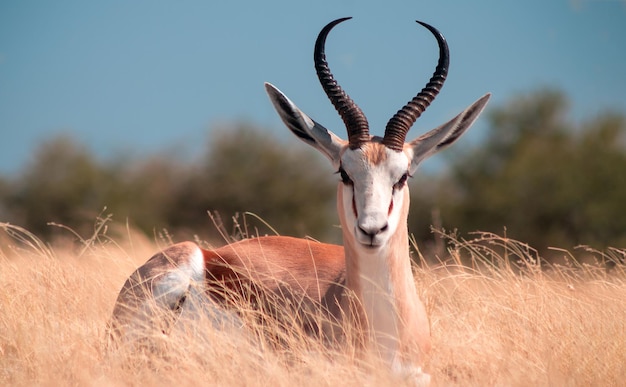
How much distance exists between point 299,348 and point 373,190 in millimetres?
1390

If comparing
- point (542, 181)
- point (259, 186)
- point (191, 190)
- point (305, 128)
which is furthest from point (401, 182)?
point (191, 190)

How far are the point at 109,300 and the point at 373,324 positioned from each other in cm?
377

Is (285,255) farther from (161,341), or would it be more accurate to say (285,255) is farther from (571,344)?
(571,344)

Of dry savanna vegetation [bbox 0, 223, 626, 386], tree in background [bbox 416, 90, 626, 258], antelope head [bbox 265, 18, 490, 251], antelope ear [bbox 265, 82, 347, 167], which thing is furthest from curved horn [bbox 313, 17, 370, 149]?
tree in background [bbox 416, 90, 626, 258]

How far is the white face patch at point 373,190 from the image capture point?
5.93 meters

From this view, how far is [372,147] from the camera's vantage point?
653cm

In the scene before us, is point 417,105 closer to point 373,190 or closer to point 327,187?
point 373,190

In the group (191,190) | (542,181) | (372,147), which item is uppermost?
(372,147)

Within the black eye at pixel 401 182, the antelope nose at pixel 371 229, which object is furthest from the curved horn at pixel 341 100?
the antelope nose at pixel 371 229

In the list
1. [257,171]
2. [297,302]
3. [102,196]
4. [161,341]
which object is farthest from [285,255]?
[102,196]

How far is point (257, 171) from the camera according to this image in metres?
36.3

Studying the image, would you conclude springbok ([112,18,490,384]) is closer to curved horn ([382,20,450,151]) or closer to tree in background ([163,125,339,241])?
curved horn ([382,20,450,151])

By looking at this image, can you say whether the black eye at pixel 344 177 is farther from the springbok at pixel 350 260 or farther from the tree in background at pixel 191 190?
the tree in background at pixel 191 190

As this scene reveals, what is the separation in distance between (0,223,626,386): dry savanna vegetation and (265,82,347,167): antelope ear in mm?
1454
